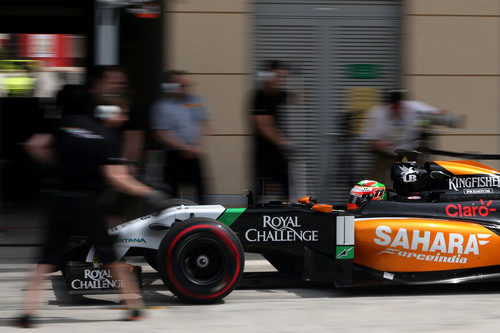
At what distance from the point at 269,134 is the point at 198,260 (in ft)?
7.38

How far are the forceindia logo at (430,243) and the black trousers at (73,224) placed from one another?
2.23 m

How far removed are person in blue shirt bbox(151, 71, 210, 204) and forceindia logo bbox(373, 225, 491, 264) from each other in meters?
2.42

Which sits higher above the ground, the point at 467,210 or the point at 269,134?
the point at 269,134

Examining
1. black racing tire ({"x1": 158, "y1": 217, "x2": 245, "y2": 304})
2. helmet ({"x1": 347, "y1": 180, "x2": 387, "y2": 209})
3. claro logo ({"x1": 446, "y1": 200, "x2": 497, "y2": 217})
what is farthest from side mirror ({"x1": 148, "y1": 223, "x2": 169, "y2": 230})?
claro logo ({"x1": 446, "y1": 200, "x2": 497, "y2": 217})

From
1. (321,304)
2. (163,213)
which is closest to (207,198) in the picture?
(163,213)

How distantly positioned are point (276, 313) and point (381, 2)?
554cm

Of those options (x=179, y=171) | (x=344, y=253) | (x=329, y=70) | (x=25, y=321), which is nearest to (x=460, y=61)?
(x=329, y=70)

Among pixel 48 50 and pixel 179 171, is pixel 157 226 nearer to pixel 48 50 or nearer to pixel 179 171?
pixel 179 171

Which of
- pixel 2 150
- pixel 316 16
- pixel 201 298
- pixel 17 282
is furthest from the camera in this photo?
pixel 2 150

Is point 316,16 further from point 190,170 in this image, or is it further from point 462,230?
point 462,230

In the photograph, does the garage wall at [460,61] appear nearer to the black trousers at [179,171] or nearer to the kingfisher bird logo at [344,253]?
the black trousers at [179,171]

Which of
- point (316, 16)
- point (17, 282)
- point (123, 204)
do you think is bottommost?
point (17, 282)

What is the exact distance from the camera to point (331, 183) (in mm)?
10391

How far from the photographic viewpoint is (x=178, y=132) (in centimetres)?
829
